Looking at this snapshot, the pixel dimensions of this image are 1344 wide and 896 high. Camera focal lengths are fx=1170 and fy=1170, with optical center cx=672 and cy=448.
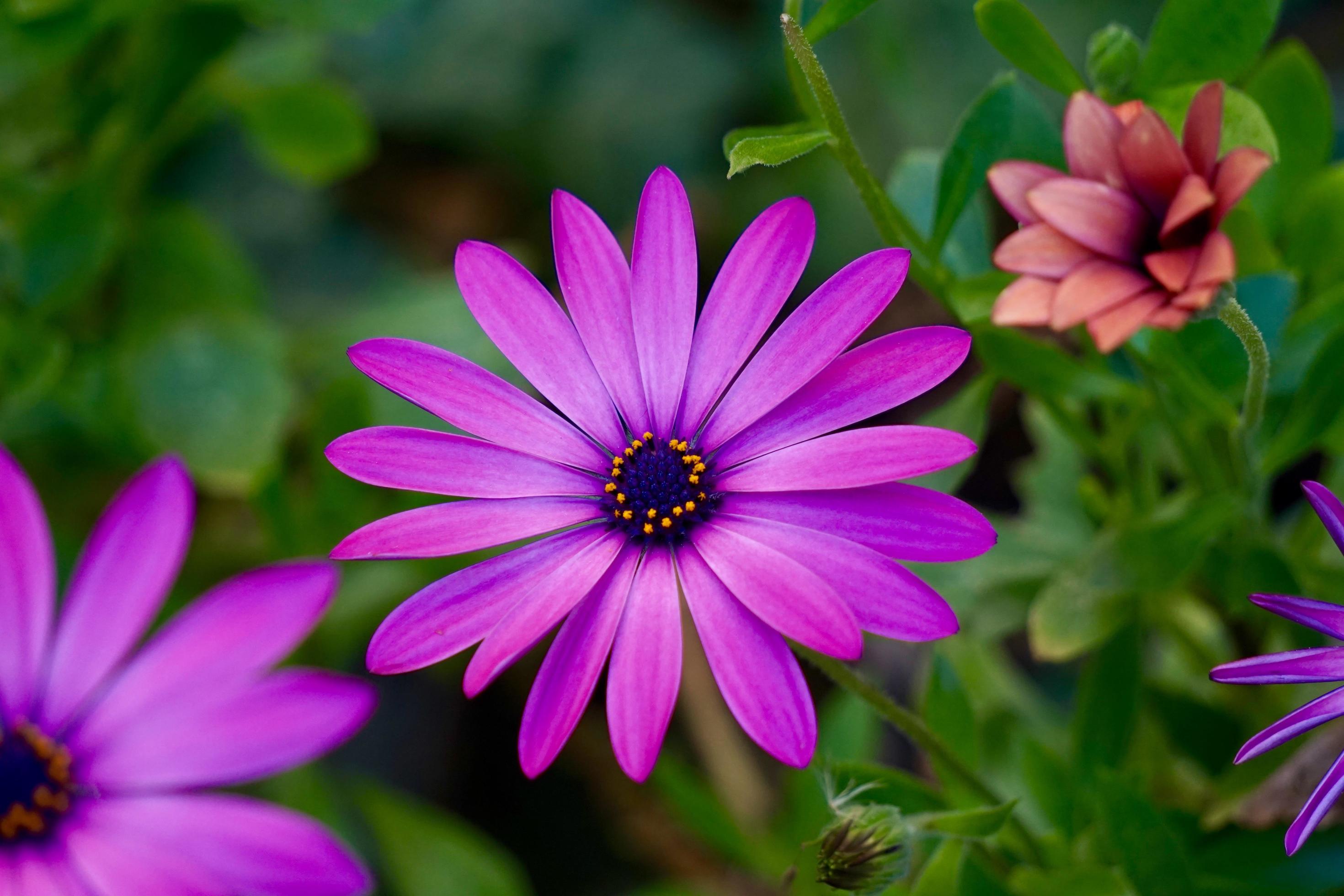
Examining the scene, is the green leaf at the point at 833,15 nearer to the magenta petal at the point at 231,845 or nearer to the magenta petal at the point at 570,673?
the magenta petal at the point at 570,673

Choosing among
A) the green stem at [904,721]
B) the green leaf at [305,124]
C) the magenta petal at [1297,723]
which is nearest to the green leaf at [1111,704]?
the green stem at [904,721]

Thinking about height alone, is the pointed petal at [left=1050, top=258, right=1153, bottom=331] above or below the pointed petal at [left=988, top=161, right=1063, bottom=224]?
below

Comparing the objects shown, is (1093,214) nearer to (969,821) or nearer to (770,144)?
(770,144)

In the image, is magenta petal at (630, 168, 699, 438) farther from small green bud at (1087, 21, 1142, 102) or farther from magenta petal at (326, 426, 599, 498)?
small green bud at (1087, 21, 1142, 102)

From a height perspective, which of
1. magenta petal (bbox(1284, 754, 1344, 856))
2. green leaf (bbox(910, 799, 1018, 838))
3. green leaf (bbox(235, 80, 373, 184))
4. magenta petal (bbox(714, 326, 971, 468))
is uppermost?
green leaf (bbox(235, 80, 373, 184))

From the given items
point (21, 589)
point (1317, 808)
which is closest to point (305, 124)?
point (21, 589)

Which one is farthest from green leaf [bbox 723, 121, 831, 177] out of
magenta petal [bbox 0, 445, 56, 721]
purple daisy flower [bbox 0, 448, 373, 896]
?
magenta petal [bbox 0, 445, 56, 721]

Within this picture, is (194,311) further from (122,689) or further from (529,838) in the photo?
(529,838)

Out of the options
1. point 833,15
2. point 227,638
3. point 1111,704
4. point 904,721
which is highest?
point 833,15
